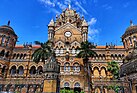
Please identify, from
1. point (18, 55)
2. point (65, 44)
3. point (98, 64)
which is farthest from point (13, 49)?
point (98, 64)

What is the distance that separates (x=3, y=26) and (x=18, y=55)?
10.6m

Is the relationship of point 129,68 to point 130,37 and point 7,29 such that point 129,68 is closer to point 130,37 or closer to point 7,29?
point 130,37

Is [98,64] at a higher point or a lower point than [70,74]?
higher

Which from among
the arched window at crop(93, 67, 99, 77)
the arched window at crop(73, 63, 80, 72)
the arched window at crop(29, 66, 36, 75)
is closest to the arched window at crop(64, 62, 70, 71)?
the arched window at crop(73, 63, 80, 72)

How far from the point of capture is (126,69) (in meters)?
18.8

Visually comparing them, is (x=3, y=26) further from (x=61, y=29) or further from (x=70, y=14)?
(x=70, y=14)

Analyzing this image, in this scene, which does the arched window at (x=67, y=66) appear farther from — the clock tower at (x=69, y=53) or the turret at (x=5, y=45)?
the turret at (x=5, y=45)

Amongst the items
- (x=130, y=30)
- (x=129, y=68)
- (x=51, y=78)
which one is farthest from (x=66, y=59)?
(x=129, y=68)

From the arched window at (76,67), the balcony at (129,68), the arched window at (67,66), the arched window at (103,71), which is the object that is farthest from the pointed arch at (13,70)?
the balcony at (129,68)

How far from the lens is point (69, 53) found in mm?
46188

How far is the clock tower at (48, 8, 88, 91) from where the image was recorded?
4134cm

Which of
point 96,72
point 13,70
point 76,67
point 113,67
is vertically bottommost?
point 96,72

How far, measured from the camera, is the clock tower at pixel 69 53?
4134 cm

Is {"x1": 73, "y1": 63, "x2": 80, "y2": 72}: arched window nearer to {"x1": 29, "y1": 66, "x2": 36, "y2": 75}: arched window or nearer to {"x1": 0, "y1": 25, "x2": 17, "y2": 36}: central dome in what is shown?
{"x1": 29, "y1": 66, "x2": 36, "y2": 75}: arched window
